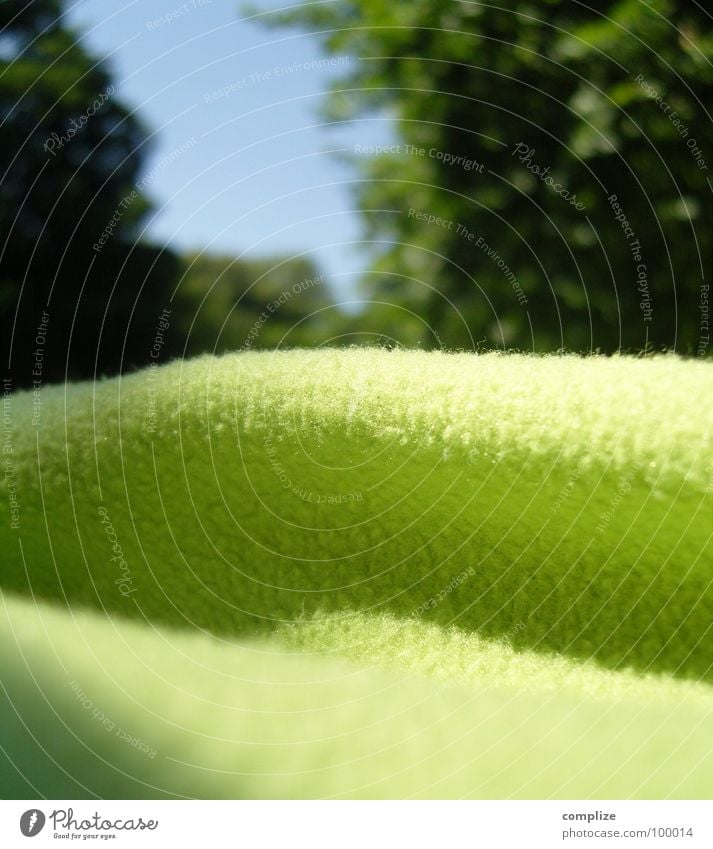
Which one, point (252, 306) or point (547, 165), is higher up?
point (547, 165)

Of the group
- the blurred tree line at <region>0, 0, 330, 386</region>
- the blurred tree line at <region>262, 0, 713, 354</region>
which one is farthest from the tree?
the blurred tree line at <region>262, 0, 713, 354</region>

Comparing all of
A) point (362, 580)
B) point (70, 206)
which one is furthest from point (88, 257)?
point (362, 580)

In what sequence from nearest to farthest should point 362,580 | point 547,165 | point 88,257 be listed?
point 362,580
point 88,257
point 547,165

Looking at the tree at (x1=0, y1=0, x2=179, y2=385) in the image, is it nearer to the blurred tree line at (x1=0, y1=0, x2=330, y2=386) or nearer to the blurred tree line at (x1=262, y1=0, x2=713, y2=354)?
the blurred tree line at (x1=0, y1=0, x2=330, y2=386)

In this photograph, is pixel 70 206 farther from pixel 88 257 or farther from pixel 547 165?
pixel 547 165
